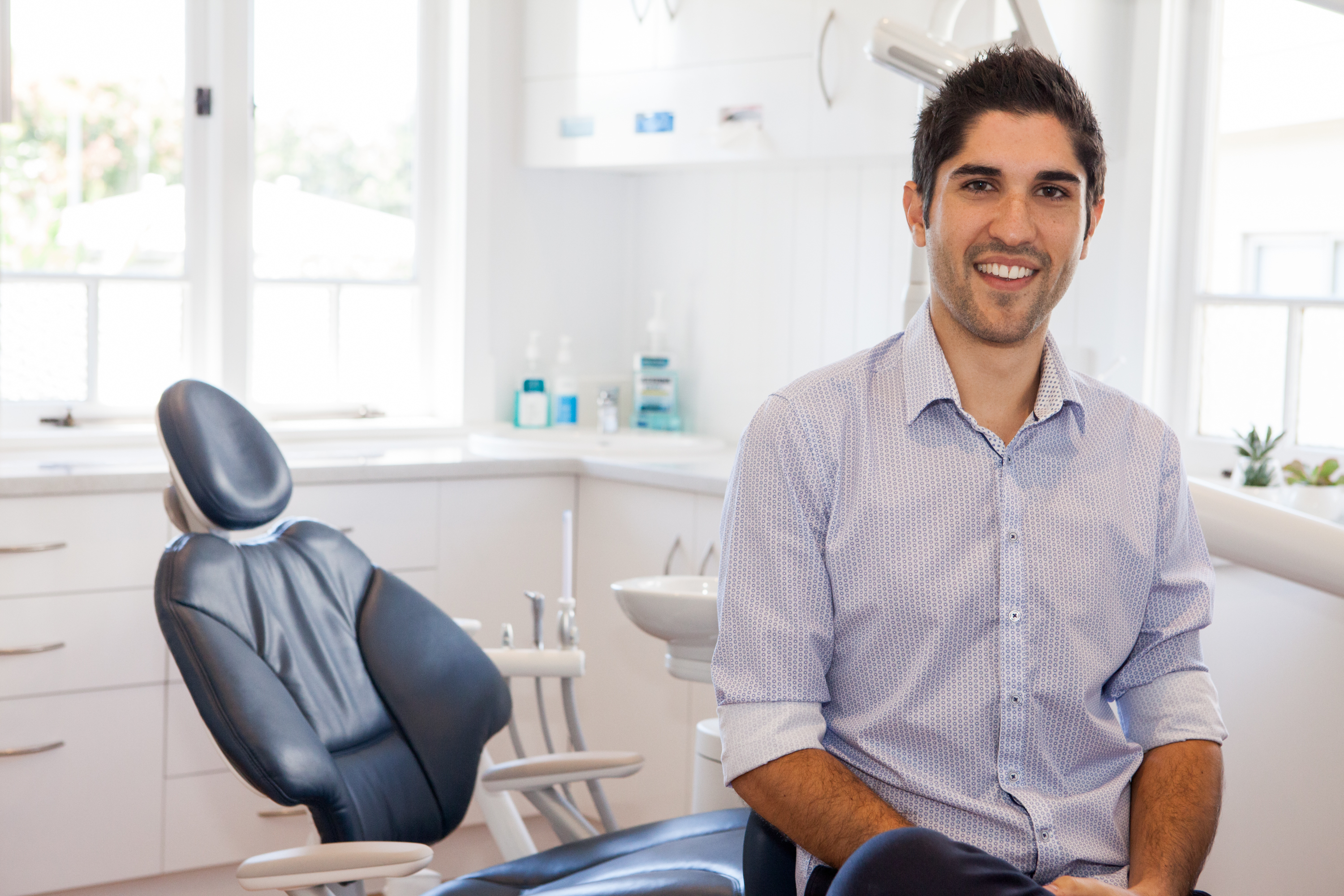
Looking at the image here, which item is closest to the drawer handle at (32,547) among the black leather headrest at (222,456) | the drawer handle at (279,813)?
the drawer handle at (279,813)

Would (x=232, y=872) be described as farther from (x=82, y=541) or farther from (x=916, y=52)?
(x=916, y=52)

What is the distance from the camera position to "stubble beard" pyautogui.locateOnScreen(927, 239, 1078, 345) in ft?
4.15

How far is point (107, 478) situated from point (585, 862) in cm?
126

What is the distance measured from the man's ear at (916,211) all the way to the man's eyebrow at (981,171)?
0.08 m

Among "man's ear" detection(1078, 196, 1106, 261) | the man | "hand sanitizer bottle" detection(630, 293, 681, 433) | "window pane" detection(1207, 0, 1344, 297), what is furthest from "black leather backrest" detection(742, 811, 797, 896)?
"hand sanitizer bottle" detection(630, 293, 681, 433)

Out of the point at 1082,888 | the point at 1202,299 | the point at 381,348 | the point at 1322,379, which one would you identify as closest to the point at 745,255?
the point at 381,348

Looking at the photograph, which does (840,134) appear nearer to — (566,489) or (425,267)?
(566,489)

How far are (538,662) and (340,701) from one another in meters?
0.38

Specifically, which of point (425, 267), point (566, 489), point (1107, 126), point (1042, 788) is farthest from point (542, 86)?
point (1042, 788)

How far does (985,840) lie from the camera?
125 centimetres

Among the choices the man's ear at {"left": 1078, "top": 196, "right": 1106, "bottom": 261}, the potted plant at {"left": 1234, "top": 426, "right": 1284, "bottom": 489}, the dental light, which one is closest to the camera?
the man's ear at {"left": 1078, "top": 196, "right": 1106, "bottom": 261}

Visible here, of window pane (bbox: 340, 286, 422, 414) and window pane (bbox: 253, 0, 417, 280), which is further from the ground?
window pane (bbox: 253, 0, 417, 280)

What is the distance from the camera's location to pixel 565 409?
3418mm

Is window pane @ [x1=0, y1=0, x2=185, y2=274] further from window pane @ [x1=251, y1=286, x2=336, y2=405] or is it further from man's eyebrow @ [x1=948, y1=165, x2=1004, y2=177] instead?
man's eyebrow @ [x1=948, y1=165, x2=1004, y2=177]
